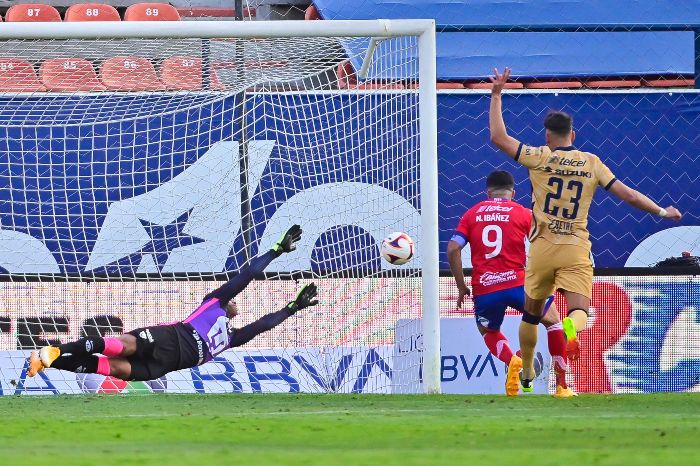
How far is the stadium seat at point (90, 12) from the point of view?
16156mm

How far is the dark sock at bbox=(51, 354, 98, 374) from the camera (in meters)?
8.98

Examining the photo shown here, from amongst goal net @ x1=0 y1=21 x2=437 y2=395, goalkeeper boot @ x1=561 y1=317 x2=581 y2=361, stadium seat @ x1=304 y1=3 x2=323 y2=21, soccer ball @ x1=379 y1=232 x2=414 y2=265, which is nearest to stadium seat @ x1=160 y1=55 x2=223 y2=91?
goal net @ x1=0 y1=21 x2=437 y2=395

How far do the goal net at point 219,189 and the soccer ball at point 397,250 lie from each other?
0.43 m

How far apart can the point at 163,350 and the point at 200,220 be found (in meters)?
2.92

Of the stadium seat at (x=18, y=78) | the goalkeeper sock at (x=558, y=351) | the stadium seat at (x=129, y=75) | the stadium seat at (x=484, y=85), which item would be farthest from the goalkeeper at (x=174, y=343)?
the stadium seat at (x=484, y=85)

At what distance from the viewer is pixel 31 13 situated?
15.9 meters

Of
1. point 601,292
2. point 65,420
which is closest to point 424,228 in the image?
point 601,292

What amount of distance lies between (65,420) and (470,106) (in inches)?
296

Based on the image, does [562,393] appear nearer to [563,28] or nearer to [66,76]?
[66,76]

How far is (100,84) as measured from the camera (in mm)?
12180

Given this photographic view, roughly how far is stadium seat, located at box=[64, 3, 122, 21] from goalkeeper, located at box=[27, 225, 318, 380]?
7.69 meters

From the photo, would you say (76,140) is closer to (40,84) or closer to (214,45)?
(40,84)

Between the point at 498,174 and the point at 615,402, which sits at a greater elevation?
the point at 498,174

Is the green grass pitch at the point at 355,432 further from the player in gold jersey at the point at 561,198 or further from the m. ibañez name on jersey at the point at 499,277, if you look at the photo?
the m. ibañez name on jersey at the point at 499,277
